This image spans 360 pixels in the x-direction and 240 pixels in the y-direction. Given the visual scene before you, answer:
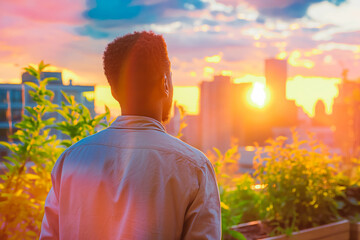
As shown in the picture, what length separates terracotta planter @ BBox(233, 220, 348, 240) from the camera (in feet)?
8.51

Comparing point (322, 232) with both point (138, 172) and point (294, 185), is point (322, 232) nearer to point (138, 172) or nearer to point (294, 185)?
point (294, 185)

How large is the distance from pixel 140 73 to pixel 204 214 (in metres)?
0.39

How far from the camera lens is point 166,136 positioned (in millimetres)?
972

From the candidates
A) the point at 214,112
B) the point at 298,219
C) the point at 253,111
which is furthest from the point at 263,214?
the point at 253,111

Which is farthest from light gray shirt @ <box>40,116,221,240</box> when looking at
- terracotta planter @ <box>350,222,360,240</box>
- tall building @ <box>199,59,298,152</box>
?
tall building @ <box>199,59,298,152</box>

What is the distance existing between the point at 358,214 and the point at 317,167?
808 millimetres

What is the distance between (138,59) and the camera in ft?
3.18

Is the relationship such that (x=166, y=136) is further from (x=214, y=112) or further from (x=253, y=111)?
(x=253, y=111)

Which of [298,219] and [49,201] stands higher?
[49,201]

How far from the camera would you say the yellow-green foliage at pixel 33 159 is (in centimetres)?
186

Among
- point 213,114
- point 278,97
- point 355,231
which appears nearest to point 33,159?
point 355,231

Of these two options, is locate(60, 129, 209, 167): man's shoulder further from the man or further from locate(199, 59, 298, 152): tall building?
locate(199, 59, 298, 152): tall building

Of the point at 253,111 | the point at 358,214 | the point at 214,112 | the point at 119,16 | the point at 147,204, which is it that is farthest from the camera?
the point at 253,111

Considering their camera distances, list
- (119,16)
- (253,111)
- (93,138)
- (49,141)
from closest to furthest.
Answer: (93,138), (49,141), (119,16), (253,111)
